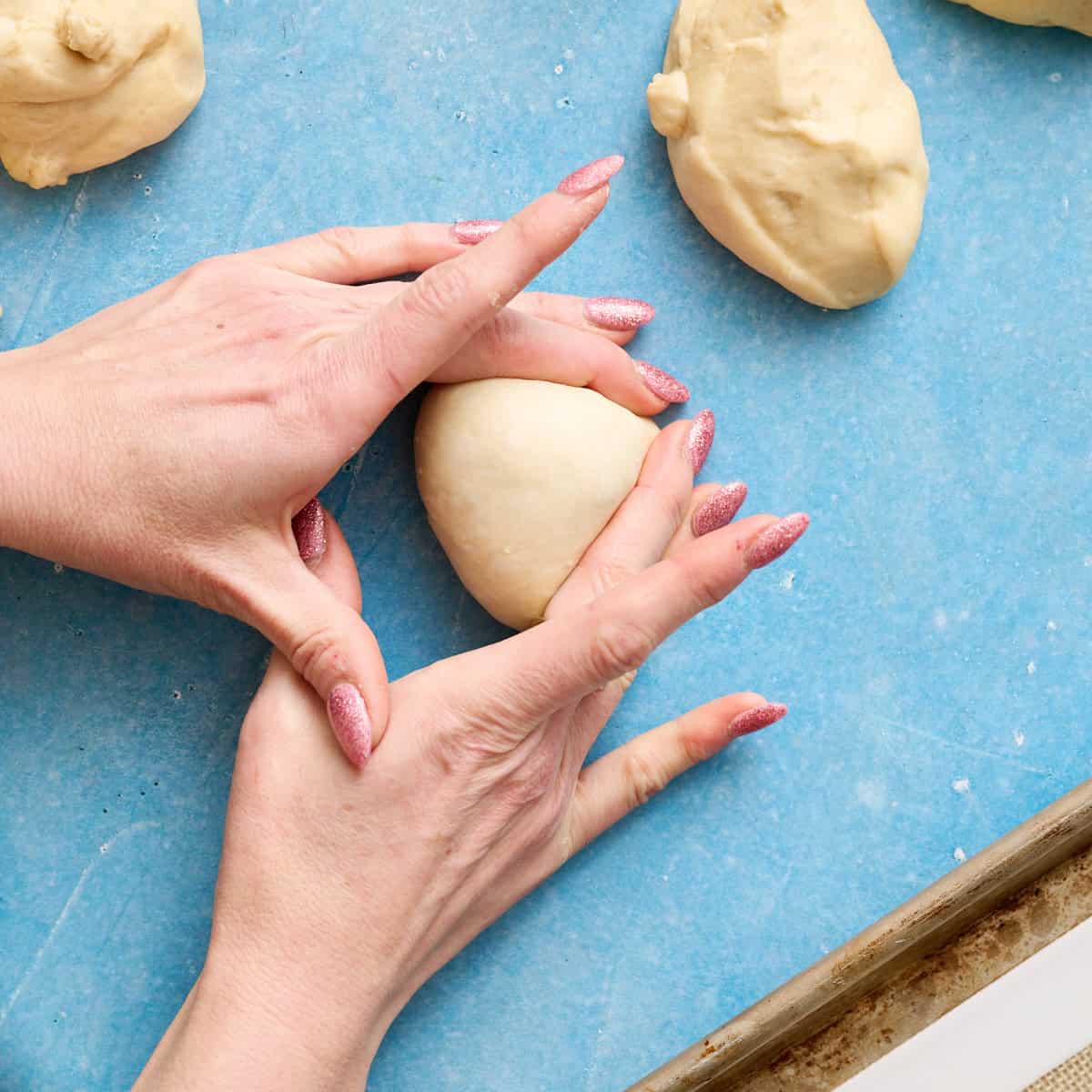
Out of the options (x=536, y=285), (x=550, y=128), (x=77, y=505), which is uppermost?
(x=550, y=128)

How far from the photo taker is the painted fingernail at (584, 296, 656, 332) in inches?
40.4

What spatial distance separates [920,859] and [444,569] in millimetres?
534

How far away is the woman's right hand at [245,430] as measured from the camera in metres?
0.86

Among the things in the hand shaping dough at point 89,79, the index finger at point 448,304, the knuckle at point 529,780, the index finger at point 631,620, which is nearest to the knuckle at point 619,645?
the index finger at point 631,620

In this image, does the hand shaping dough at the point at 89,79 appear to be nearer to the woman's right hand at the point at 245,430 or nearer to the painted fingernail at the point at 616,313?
the woman's right hand at the point at 245,430

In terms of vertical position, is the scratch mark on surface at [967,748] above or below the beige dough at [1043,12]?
below

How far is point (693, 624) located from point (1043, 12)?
0.66 metres

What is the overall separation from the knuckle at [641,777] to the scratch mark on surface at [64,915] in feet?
1.46

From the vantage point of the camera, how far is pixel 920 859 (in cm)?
107

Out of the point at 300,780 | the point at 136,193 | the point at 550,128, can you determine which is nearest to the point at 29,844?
the point at 300,780

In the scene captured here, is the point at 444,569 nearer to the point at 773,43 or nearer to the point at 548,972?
the point at 548,972

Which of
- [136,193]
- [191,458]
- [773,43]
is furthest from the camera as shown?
[136,193]

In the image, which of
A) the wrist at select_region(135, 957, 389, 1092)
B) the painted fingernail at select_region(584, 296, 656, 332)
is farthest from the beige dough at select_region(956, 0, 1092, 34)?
the wrist at select_region(135, 957, 389, 1092)

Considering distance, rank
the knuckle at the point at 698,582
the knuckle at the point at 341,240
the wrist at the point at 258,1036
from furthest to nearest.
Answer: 1. the knuckle at the point at 341,240
2. the wrist at the point at 258,1036
3. the knuckle at the point at 698,582
